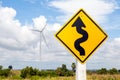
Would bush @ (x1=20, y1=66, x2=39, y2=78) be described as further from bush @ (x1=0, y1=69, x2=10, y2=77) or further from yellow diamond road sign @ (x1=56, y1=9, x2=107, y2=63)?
yellow diamond road sign @ (x1=56, y1=9, x2=107, y2=63)

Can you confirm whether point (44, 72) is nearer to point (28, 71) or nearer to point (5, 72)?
point (28, 71)

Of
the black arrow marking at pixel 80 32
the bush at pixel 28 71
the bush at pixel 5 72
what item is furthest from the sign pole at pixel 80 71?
the bush at pixel 5 72

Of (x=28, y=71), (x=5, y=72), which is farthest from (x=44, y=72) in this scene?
(x=5, y=72)

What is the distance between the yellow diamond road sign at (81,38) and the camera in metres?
7.23

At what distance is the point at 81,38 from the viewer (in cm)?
727

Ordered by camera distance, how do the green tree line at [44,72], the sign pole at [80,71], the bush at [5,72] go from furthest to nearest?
the bush at [5,72] → the green tree line at [44,72] → the sign pole at [80,71]

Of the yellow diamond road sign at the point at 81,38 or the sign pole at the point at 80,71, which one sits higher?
the yellow diamond road sign at the point at 81,38

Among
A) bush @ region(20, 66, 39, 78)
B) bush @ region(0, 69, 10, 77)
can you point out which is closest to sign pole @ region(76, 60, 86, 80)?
bush @ region(20, 66, 39, 78)

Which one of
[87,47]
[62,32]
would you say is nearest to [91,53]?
[87,47]

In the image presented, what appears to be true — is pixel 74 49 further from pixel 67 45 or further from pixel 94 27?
pixel 94 27

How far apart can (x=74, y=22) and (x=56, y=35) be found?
500mm

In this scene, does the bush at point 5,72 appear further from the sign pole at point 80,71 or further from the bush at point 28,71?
the sign pole at point 80,71

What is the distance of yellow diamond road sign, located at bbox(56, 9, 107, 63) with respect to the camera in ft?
23.7

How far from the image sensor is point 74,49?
7.24 meters
